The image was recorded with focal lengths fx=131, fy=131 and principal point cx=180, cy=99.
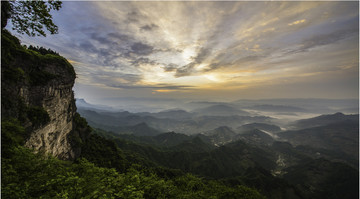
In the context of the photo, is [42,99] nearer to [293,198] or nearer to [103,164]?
[103,164]

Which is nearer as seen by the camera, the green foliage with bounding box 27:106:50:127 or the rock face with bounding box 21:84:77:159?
the green foliage with bounding box 27:106:50:127

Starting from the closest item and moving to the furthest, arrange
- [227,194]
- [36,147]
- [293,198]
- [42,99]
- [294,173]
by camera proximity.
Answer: [36,147] < [42,99] < [227,194] < [293,198] < [294,173]

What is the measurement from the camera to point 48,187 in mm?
10086

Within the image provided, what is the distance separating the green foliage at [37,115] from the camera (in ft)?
73.4

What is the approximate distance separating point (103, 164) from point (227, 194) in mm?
46518

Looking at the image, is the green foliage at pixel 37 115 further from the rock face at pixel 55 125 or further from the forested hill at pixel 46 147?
the rock face at pixel 55 125

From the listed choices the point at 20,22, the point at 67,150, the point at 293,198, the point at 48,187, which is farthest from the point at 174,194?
the point at 293,198

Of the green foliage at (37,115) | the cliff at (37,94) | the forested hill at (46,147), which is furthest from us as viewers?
the green foliage at (37,115)

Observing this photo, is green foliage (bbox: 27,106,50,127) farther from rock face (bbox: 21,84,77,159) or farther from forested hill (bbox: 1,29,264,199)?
rock face (bbox: 21,84,77,159)

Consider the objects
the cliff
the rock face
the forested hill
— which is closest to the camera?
the forested hill

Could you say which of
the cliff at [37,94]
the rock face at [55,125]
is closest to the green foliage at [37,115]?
the cliff at [37,94]

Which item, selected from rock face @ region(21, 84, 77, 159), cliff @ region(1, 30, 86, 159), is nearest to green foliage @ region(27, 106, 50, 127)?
cliff @ region(1, 30, 86, 159)

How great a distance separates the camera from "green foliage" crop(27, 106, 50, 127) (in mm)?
22386

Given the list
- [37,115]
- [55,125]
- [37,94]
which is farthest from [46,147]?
[37,94]
